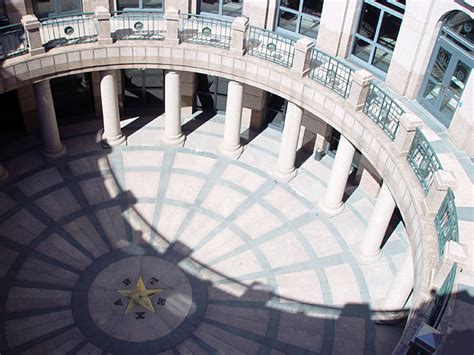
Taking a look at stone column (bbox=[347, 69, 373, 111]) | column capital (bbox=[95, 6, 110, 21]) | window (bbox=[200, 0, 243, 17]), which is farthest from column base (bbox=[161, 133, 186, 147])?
stone column (bbox=[347, 69, 373, 111])

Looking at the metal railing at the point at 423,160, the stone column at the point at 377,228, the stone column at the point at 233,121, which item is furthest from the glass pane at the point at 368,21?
the stone column at the point at 377,228

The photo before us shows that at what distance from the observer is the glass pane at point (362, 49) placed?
29.4 metres

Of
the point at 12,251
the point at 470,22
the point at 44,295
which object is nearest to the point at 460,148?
the point at 470,22

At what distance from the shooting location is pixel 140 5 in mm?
32188

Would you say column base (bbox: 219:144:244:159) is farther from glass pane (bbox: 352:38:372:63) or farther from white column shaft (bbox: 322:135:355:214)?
glass pane (bbox: 352:38:372:63)

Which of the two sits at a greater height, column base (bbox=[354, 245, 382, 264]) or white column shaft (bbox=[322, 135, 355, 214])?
white column shaft (bbox=[322, 135, 355, 214])

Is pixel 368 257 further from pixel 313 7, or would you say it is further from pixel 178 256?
pixel 313 7

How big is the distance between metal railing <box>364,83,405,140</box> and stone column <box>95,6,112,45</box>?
13.7 metres

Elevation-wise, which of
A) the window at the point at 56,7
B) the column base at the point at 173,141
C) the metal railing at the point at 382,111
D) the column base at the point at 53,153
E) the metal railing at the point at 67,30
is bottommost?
the column base at the point at 53,153

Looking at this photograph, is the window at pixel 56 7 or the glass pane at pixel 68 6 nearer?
the window at pixel 56 7

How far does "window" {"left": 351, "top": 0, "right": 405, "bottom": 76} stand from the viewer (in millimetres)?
27047

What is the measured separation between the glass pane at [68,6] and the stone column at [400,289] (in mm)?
22497

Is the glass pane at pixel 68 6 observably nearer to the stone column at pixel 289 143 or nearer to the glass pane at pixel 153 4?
the glass pane at pixel 153 4

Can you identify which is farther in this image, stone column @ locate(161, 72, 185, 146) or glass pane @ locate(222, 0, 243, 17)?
glass pane @ locate(222, 0, 243, 17)
